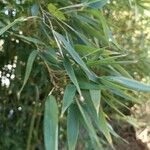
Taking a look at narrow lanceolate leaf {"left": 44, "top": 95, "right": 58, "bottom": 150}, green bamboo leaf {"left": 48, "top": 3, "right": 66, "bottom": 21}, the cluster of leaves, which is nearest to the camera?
narrow lanceolate leaf {"left": 44, "top": 95, "right": 58, "bottom": 150}

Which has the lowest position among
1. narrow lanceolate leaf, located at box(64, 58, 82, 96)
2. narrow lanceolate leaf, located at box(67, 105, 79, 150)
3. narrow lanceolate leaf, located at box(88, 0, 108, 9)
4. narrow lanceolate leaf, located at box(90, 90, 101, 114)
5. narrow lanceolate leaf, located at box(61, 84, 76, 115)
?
narrow lanceolate leaf, located at box(67, 105, 79, 150)

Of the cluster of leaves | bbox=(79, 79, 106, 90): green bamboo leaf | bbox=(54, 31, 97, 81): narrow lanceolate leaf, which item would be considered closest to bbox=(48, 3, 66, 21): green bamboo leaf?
the cluster of leaves

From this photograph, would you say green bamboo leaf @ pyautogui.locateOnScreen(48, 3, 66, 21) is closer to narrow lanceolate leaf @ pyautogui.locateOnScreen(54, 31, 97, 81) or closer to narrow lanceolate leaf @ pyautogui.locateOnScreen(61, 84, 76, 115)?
narrow lanceolate leaf @ pyautogui.locateOnScreen(54, 31, 97, 81)

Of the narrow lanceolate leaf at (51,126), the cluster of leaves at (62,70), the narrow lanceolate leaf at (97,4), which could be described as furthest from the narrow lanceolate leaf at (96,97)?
the narrow lanceolate leaf at (97,4)

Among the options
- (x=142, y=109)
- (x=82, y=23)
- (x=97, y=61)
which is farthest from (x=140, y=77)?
(x=97, y=61)

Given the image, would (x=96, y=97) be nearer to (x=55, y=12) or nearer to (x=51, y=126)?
(x=51, y=126)

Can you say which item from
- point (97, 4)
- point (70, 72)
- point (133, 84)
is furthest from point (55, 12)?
point (133, 84)

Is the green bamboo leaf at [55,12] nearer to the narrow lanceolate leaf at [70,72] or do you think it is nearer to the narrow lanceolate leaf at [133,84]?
the narrow lanceolate leaf at [70,72]
